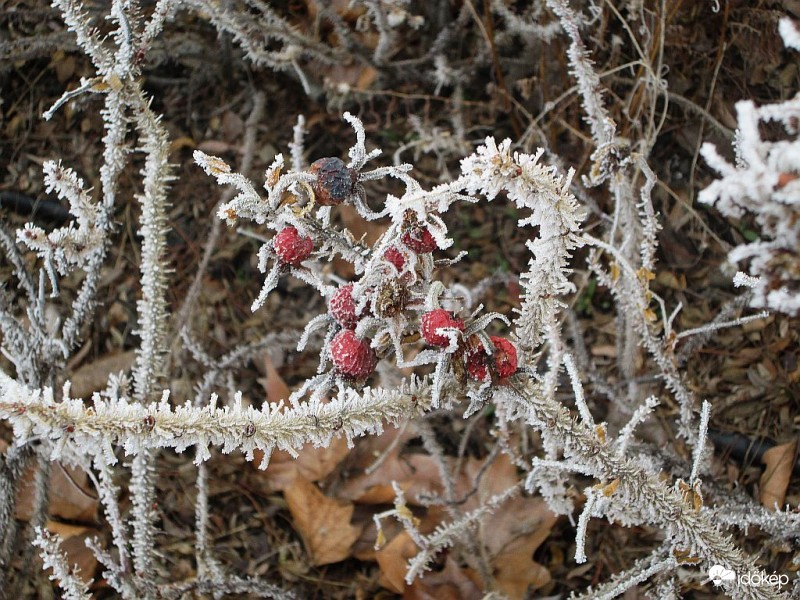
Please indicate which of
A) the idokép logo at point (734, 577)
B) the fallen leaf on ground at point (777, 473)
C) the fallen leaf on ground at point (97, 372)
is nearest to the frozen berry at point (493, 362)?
the idokép logo at point (734, 577)

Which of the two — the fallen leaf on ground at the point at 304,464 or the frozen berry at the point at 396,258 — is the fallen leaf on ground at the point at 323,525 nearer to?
the fallen leaf on ground at the point at 304,464

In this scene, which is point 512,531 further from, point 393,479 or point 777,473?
point 777,473

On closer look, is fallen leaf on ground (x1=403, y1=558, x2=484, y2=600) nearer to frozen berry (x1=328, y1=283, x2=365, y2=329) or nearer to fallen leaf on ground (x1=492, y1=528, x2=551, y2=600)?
fallen leaf on ground (x1=492, y1=528, x2=551, y2=600)

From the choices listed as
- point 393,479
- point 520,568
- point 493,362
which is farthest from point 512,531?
point 493,362

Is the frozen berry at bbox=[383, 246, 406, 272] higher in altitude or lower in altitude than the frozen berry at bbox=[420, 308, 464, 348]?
higher

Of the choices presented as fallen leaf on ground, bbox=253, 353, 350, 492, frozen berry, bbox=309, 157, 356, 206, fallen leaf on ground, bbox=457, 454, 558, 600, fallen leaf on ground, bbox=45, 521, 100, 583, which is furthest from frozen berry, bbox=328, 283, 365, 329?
fallen leaf on ground, bbox=45, 521, 100, 583
